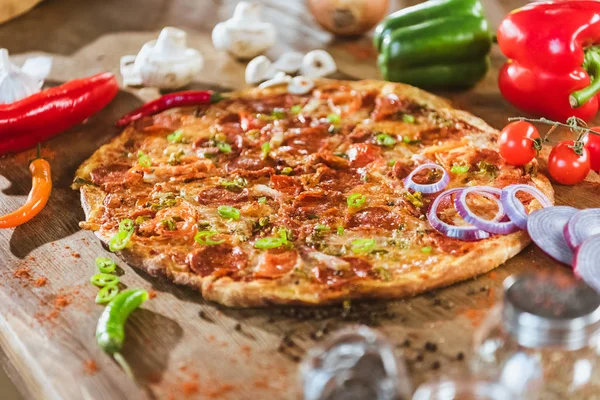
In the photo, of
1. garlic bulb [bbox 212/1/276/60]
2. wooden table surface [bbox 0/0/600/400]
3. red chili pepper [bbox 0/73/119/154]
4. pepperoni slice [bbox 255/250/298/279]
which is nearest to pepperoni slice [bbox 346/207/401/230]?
pepperoni slice [bbox 255/250/298/279]

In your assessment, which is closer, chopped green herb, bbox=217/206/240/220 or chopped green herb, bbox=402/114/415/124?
chopped green herb, bbox=217/206/240/220

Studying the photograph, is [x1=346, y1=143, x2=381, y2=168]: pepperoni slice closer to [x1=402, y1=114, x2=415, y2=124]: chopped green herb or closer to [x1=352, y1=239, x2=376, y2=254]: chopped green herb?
[x1=402, y1=114, x2=415, y2=124]: chopped green herb

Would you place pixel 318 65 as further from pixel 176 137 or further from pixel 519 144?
pixel 519 144

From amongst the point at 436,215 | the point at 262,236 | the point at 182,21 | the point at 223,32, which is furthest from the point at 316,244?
the point at 182,21

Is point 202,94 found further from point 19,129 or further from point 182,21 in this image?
point 182,21

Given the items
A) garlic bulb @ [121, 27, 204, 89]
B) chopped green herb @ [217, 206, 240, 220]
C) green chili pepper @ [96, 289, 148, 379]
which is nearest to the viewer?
green chili pepper @ [96, 289, 148, 379]

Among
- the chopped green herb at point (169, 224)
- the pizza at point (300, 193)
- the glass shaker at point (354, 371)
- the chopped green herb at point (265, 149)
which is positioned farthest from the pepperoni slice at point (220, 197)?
the glass shaker at point (354, 371)
